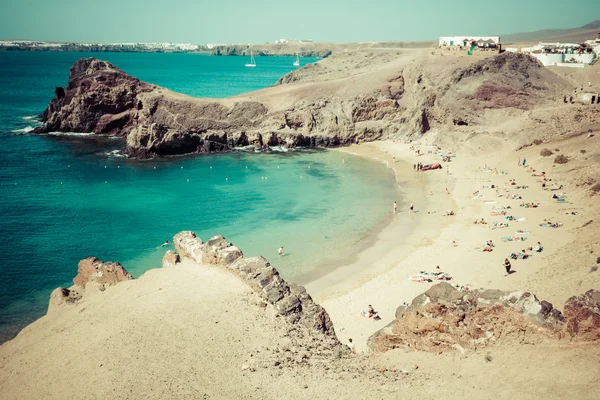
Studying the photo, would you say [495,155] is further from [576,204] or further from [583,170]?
[576,204]

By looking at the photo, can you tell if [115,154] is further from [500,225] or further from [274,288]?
[274,288]

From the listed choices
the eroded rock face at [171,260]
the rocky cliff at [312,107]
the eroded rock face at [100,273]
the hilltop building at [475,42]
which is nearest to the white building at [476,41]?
the hilltop building at [475,42]

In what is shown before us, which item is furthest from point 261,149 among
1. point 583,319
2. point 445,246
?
point 583,319

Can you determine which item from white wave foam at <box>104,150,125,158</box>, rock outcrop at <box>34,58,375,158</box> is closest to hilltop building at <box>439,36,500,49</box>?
rock outcrop at <box>34,58,375,158</box>

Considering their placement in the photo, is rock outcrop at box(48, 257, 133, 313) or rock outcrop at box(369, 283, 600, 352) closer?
rock outcrop at box(369, 283, 600, 352)

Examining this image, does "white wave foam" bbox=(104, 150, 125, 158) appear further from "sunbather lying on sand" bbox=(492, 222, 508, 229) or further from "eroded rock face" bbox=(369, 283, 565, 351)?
"eroded rock face" bbox=(369, 283, 565, 351)

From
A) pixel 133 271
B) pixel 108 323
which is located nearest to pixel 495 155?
pixel 133 271

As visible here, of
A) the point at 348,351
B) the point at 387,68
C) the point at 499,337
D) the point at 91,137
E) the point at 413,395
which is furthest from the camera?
the point at 387,68
